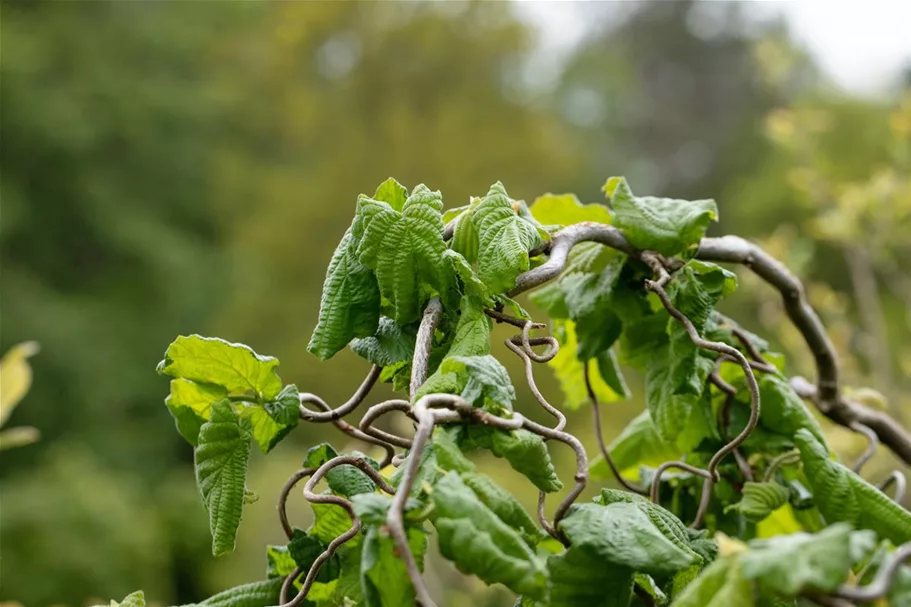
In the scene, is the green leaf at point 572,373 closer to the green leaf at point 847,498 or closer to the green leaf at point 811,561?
the green leaf at point 847,498

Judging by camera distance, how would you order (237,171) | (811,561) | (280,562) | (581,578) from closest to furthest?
(811,561)
(581,578)
(280,562)
(237,171)

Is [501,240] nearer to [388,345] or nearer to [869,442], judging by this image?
[388,345]

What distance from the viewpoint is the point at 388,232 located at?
16.6 inches

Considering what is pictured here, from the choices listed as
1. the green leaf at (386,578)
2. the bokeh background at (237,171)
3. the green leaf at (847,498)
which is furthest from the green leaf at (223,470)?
the bokeh background at (237,171)

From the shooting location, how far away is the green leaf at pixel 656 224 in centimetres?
56

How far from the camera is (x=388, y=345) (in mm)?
444

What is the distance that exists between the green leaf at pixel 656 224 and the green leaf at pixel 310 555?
27 centimetres

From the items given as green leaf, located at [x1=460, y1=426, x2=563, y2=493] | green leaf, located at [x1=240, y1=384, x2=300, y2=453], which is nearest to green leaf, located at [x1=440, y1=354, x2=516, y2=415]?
green leaf, located at [x1=460, y1=426, x2=563, y2=493]

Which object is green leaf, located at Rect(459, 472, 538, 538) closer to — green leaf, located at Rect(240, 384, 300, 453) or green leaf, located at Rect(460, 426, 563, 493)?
green leaf, located at Rect(460, 426, 563, 493)

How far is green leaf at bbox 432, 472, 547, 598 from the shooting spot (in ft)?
0.98

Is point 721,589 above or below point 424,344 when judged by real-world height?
below

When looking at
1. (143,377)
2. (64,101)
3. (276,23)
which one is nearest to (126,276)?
(143,377)

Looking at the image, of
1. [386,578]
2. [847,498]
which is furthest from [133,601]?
[847,498]

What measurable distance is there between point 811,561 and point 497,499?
0.38ft
